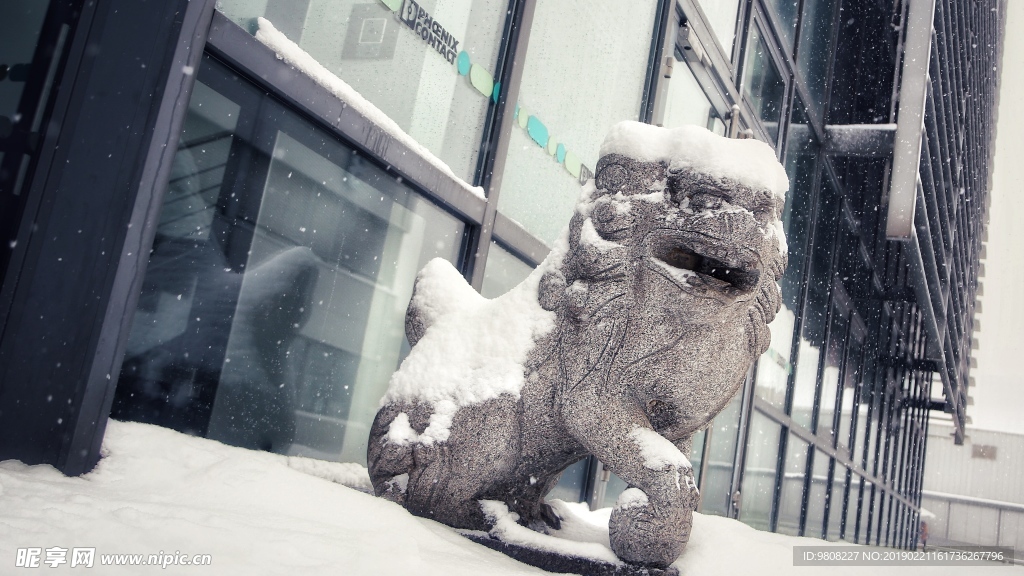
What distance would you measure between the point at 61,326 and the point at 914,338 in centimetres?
1375

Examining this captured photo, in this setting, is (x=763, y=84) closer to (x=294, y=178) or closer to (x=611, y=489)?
(x=611, y=489)

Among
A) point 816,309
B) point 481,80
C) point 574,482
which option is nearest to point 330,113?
point 481,80

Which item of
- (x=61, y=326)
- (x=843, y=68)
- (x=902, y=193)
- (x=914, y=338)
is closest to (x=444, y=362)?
(x=61, y=326)

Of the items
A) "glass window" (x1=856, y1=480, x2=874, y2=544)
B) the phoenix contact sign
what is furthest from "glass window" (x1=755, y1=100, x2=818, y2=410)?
"glass window" (x1=856, y1=480, x2=874, y2=544)

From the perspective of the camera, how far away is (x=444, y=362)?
233 cm

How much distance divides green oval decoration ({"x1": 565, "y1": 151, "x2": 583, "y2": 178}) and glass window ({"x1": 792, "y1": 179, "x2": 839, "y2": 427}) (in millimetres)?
4701

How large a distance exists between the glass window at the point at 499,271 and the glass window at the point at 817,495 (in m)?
6.43

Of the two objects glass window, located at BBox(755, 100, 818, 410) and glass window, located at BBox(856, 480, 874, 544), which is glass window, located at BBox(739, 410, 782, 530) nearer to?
glass window, located at BBox(755, 100, 818, 410)

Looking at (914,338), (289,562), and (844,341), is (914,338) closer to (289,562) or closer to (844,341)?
(844,341)

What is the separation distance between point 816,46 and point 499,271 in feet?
21.1

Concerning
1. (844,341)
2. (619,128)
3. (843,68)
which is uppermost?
(843,68)

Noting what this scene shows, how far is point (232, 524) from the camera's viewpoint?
5.12 ft

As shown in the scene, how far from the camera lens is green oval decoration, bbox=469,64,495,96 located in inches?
141

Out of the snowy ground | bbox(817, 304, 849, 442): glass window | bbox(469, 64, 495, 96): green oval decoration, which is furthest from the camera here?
bbox(817, 304, 849, 442): glass window
